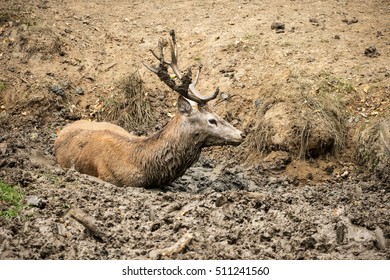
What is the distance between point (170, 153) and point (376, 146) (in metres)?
2.88

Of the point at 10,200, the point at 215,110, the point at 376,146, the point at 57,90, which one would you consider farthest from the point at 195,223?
the point at 57,90

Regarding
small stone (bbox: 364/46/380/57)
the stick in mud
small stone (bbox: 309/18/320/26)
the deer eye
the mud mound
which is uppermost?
small stone (bbox: 309/18/320/26)

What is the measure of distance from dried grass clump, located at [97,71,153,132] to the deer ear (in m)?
2.37

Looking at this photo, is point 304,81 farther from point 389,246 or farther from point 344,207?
point 389,246

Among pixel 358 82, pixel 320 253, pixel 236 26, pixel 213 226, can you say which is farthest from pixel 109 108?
pixel 320 253

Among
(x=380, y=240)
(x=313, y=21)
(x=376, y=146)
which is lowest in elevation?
(x=380, y=240)

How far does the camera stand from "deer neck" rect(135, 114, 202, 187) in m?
8.34

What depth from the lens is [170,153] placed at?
834 centimetres

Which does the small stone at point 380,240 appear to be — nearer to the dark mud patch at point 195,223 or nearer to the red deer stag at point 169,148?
the dark mud patch at point 195,223

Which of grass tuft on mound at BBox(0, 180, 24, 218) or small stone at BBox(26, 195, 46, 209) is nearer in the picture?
grass tuft on mound at BBox(0, 180, 24, 218)

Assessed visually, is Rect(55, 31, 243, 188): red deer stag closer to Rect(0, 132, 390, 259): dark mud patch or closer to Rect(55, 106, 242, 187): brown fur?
Rect(55, 106, 242, 187): brown fur

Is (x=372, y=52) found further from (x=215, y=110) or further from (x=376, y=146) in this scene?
(x=215, y=110)

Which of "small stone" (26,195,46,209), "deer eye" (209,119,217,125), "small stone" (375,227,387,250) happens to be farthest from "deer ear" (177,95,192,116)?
"small stone" (375,227,387,250)

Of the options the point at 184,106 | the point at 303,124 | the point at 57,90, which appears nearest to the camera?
the point at 184,106
